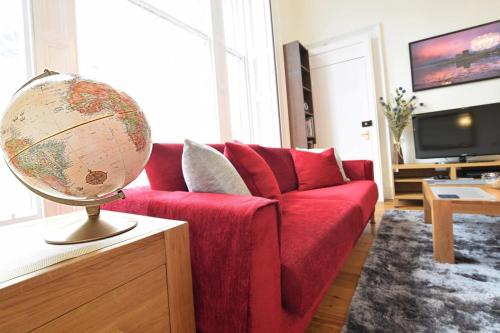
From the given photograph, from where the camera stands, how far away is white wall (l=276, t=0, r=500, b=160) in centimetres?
293

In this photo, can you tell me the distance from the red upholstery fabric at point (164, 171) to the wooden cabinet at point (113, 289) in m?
0.40

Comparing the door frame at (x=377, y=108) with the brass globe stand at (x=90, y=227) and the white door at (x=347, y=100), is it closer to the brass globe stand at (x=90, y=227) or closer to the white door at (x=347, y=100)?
the white door at (x=347, y=100)

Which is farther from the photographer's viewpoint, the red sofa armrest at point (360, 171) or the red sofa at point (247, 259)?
the red sofa armrest at point (360, 171)

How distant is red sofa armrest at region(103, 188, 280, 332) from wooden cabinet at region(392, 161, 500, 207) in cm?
274

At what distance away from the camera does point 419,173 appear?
3096 millimetres

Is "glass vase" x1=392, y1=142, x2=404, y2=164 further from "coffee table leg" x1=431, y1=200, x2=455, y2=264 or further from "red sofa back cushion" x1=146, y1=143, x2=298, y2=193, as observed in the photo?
"red sofa back cushion" x1=146, y1=143, x2=298, y2=193

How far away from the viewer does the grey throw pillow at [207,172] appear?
934 millimetres

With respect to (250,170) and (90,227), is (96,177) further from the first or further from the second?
(250,170)

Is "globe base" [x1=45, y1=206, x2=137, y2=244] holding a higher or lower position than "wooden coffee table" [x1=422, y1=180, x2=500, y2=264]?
higher

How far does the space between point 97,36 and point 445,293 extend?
2.31 m

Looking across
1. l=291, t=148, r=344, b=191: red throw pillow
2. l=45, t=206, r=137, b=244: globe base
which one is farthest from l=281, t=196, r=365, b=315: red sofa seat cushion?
l=291, t=148, r=344, b=191: red throw pillow

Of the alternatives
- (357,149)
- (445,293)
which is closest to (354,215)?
(445,293)

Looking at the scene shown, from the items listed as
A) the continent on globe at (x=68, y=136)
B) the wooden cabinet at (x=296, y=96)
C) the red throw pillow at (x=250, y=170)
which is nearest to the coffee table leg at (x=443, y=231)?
the red throw pillow at (x=250, y=170)

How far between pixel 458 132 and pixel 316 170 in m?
2.07
